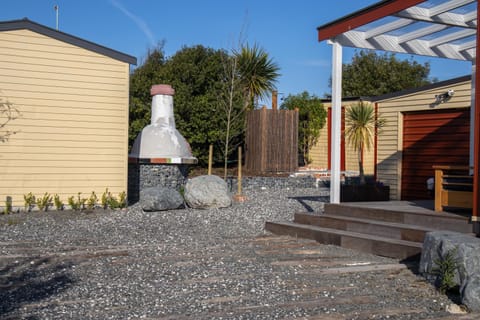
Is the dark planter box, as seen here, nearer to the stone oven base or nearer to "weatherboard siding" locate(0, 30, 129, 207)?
the stone oven base

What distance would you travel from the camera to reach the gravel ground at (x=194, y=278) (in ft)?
15.7

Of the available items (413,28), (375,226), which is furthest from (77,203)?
(413,28)

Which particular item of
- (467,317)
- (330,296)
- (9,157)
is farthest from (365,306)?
(9,157)

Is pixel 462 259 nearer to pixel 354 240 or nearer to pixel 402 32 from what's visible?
pixel 354 240

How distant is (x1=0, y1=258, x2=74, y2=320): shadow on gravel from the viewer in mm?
4977

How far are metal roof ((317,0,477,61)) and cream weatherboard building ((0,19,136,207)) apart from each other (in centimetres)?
475

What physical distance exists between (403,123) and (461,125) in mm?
1625

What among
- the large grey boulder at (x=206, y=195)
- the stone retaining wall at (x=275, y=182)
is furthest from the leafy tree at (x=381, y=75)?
the large grey boulder at (x=206, y=195)

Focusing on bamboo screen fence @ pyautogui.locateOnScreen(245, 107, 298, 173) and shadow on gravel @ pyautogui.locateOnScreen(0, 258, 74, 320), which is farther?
bamboo screen fence @ pyautogui.locateOnScreen(245, 107, 298, 173)

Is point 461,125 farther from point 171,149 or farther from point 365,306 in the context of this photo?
point 365,306

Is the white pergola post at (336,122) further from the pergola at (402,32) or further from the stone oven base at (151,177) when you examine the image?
the stone oven base at (151,177)

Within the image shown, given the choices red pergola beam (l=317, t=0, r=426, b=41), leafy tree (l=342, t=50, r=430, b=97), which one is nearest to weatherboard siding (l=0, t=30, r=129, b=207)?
red pergola beam (l=317, t=0, r=426, b=41)

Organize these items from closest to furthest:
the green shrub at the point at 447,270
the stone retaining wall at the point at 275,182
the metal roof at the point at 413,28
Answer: the green shrub at the point at 447,270 → the metal roof at the point at 413,28 → the stone retaining wall at the point at 275,182

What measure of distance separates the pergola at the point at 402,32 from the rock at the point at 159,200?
3790mm
